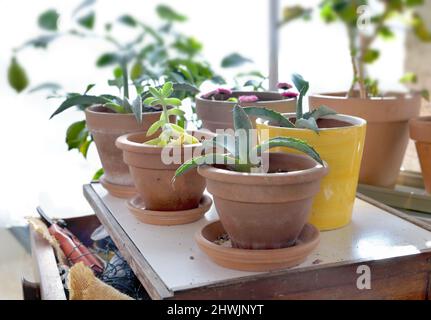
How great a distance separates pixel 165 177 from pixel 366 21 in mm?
681

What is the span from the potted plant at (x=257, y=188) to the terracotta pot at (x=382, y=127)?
515 mm

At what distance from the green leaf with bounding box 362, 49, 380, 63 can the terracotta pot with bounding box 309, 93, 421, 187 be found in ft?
0.34

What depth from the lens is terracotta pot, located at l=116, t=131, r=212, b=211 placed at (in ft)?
3.07

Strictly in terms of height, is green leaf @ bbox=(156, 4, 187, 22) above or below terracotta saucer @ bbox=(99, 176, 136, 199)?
above

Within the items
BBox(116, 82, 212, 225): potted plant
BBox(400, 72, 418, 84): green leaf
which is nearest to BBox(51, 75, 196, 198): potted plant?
BBox(116, 82, 212, 225): potted plant

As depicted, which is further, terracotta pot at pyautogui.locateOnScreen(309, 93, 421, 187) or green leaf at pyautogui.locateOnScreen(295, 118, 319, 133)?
terracotta pot at pyautogui.locateOnScreen(309, 93, 421, 187)

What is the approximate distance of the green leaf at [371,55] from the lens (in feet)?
4.28

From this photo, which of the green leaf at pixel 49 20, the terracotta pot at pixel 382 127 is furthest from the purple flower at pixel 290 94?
the green leaf at pixel 49 20

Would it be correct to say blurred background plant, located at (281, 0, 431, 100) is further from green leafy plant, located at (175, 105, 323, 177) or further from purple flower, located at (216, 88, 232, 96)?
green leafy plant, located at (175, 105, 323, 177)

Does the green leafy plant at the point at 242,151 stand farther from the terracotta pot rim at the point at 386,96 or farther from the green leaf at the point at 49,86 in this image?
the green leaf at the point at 49,86

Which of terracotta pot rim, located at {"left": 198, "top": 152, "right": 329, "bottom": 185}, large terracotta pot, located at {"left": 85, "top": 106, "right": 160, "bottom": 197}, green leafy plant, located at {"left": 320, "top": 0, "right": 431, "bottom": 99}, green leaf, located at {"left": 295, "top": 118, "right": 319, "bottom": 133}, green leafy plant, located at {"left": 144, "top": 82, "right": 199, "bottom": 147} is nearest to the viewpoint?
terracotta pot rim, located at {"left": 198, "top": 152, "right": 329, "bottom": 185}

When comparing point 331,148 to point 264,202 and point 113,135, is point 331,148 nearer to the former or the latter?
point 264,202

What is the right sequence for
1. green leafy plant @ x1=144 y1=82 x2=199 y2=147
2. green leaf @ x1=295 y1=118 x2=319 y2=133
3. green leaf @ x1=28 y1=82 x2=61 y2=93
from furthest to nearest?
green leaf @ x1=28 y1=82 x2=61 y2=93
green leafy plant @ x1=144 y1=82 x2=199 y2=147
green leaf @ x1=295 y1=118 x2=319 y2=133
